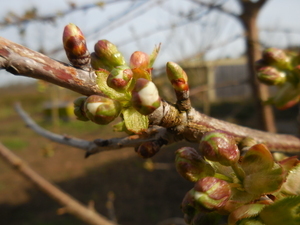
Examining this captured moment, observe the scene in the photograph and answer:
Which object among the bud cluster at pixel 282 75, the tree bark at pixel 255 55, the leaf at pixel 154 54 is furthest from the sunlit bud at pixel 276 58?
the tree bark at pixel 255 55

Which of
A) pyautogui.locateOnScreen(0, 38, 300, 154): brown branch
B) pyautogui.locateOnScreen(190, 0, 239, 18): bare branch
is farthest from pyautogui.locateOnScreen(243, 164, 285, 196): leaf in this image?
pyautogui.locateOnScreen(190, 0, 239, 18): bare branch

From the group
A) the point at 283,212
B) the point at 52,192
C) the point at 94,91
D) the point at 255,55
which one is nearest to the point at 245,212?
the point at 283,212

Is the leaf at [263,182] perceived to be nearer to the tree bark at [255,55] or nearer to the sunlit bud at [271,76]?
the sunlit bud at [271,76]

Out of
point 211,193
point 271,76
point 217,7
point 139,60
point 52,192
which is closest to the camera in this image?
point 211,193

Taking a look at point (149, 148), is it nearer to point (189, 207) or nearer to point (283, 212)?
point (189, 207)

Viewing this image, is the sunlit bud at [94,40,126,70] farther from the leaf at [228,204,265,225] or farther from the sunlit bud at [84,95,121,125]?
the leaf at [228,204,265,225]

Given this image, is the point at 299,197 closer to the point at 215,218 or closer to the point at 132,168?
the point at 215,218

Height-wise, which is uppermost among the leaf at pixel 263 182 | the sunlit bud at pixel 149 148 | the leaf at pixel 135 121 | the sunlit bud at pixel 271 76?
the sunlit bud at pixel 271 76
